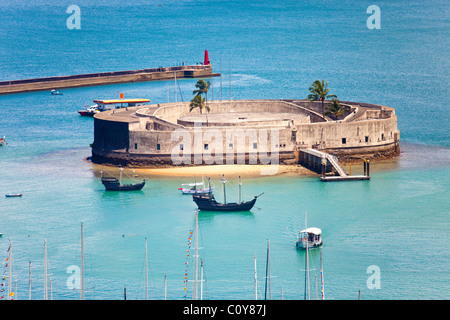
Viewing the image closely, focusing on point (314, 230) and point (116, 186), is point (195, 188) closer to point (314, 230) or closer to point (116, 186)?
point (116, 186)

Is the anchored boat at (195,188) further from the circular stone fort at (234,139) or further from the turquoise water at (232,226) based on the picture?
the circular stone fort at (234,139)

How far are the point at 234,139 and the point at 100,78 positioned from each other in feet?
268

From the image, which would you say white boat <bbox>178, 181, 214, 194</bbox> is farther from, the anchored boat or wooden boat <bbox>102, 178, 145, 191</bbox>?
wooden boat <bbox>102, 178, 145, 191</bbox>

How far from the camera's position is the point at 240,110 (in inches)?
4122

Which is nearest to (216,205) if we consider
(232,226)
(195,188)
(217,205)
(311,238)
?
(217,205)

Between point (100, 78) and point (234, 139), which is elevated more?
point (100, 78)

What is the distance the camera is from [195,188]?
249 ft

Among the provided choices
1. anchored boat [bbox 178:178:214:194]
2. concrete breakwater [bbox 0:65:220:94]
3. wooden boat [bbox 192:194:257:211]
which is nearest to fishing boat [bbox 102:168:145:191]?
anchored boat [bbox 178:178:214:194]

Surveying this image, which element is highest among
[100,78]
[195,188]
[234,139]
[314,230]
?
[100,78]

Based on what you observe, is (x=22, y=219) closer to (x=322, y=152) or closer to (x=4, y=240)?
(x=4, y=240)

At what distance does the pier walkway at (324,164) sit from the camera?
3223 inches

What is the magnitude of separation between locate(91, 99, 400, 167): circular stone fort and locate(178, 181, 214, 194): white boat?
7.64 metres
